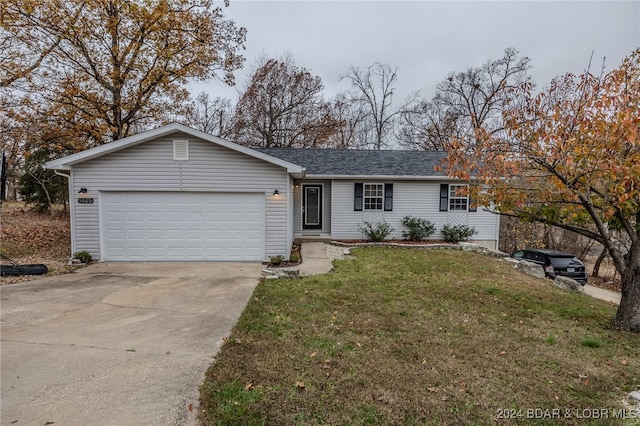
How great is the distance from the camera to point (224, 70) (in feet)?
51.6

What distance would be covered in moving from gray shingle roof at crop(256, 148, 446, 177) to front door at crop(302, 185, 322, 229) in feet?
3.03

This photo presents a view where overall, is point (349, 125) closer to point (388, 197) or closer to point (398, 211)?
point (388, 197)

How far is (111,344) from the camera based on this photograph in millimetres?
4082

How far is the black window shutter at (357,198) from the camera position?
13.2 meters

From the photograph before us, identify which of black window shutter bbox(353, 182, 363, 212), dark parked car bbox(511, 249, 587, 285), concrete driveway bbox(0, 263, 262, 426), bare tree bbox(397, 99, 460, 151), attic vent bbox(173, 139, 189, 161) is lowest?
dark parked car bbox(511, 249, 587, 285)

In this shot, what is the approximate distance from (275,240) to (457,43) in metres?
19.7

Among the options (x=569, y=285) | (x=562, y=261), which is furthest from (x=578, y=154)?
(x=562, y=261)

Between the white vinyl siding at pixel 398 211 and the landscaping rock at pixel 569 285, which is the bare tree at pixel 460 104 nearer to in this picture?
the white vinyl siding at pixel 398 211

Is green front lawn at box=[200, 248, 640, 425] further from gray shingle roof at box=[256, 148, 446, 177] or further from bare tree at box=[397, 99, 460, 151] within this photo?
bare tree at box=[397, 99, 460, 151]

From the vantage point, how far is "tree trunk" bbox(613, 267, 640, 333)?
500 cm

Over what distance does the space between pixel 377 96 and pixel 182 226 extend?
21.9 m

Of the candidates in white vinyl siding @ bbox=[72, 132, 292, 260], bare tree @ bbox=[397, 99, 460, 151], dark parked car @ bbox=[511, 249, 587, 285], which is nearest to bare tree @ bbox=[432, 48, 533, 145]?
bare tree @ bbox=[397, 99, 460, 151]

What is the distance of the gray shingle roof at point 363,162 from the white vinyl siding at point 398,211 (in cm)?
45

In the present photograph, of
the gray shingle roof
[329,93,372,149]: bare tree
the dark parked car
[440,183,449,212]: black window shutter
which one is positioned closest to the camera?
the dark parked car
